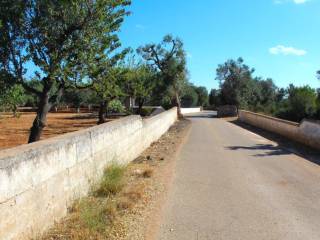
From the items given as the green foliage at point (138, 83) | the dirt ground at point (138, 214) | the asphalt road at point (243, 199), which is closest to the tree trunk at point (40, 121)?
the dirt ground at point (138, 214)

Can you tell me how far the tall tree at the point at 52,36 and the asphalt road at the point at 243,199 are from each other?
17.4ft

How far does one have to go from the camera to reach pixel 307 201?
310 inches

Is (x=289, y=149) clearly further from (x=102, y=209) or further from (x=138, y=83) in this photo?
(x=138, y=83)

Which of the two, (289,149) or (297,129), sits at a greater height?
(297,129)

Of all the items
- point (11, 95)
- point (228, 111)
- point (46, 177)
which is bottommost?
point (228, 111)

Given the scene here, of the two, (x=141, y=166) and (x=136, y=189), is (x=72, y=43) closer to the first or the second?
(x=141, y=166)

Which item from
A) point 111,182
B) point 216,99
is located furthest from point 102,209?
point 216,99

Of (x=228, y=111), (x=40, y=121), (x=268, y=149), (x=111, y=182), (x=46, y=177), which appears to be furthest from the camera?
(x=228, y=111)

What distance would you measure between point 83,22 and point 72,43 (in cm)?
85

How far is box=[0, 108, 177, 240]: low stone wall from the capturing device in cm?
474

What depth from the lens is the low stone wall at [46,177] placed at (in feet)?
15.6

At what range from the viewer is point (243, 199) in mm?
7953

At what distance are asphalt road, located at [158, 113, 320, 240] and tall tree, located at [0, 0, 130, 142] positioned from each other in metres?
5.30

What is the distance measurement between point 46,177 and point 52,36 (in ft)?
32.9
